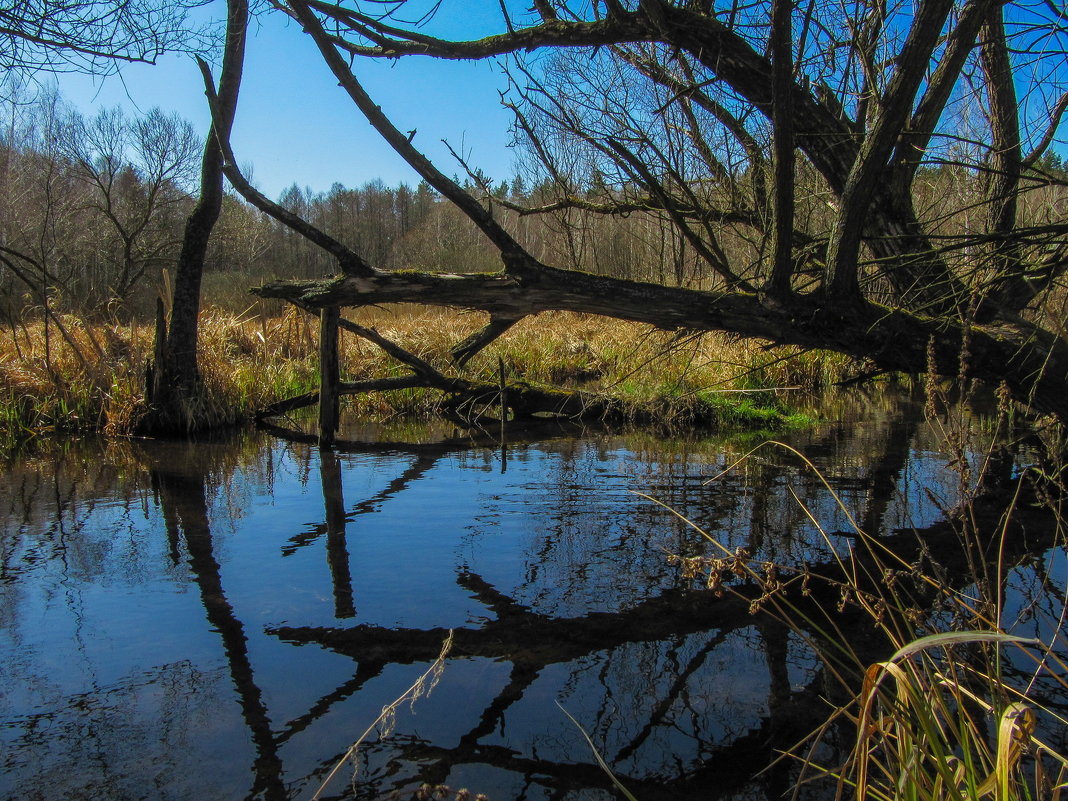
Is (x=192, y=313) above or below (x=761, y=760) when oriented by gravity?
above

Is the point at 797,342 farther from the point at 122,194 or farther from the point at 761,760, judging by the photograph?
the point at 122,194

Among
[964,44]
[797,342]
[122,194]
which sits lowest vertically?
[797,342]

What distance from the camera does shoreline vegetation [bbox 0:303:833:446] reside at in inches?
364

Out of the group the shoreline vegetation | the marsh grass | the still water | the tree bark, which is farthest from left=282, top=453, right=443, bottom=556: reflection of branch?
the tree bark

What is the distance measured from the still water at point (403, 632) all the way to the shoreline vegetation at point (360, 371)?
5.84ft

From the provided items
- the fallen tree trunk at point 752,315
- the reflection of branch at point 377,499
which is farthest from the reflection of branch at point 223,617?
the fallen tree trunk at point 752,315

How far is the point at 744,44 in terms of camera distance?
17.9ft

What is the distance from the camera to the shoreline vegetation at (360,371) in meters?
A: 9.24

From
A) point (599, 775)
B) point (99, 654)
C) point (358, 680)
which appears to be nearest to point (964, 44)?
point (599, 775)

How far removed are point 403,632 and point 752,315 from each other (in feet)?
9.88

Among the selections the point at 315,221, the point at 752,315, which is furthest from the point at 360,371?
the point at 315,221

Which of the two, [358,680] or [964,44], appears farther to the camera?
[964,44]

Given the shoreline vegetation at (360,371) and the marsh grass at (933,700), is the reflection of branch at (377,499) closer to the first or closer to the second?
the shoreline vegetation at (360,371)

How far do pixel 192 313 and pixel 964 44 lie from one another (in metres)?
8.13
